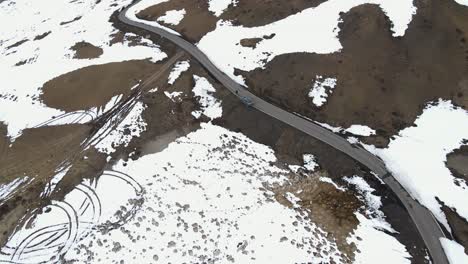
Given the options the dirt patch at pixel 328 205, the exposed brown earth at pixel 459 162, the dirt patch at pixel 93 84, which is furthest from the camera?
the dirt patch at pixel 93 84

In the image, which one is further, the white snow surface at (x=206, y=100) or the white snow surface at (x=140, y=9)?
the white snow surface at (x=140, y=9)

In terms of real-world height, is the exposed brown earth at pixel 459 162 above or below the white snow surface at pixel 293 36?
below

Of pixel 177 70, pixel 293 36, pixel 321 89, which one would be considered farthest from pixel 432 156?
pixel 177 70

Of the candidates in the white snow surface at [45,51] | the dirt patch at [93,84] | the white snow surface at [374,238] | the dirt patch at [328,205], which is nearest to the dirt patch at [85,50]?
the white snow surface at [45,51]

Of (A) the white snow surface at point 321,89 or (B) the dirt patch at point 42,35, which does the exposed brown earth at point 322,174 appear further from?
(B) the dirt patch at point 42,35

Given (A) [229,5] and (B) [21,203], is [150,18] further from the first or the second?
(B) [21,203]

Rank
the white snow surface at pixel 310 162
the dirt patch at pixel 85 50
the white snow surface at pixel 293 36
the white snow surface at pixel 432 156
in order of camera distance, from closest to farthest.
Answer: the white snow surface at pixel 432 156 < the white snow surface at pixel 310 162 < the white snow surface at pixel 293 36 < the dirt patch at pixel 85 50

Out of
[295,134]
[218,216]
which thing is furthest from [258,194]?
[295,134]
